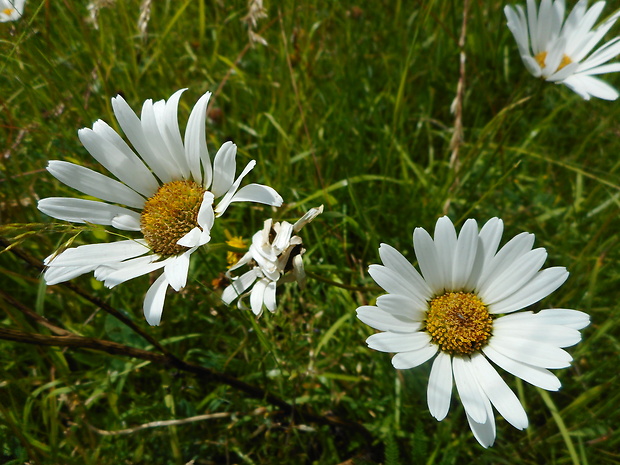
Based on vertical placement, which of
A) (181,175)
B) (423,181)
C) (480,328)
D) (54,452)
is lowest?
(480,328)

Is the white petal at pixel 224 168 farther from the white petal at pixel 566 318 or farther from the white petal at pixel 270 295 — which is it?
the white petal at pixel 566 318

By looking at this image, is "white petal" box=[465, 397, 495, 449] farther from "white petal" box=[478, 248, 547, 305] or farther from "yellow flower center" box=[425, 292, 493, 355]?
"white petal" box=[478, 248, 547, 305]

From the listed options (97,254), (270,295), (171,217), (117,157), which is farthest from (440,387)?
(117,157)

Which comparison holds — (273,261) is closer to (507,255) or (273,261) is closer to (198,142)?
(198,142)

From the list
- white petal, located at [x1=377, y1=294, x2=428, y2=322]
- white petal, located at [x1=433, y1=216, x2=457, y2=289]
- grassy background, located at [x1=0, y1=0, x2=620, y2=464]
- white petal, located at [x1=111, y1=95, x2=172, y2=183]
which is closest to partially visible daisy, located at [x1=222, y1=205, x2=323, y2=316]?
grassy background, located at [x1=0, y1=0, x2=620, y2=464]

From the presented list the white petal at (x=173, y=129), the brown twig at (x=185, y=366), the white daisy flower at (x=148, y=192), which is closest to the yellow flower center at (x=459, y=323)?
the brown twig at (x=185, y=366)

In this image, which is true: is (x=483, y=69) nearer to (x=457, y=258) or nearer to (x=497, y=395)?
(x=457, y=258)

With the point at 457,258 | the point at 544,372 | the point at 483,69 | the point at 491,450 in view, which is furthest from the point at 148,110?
the point at 483,69
